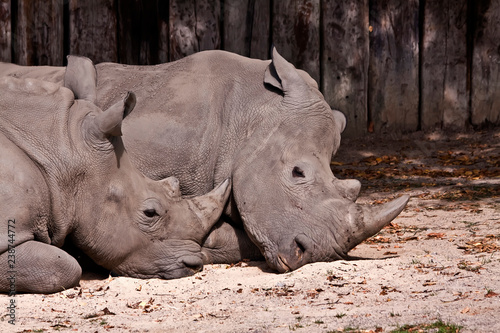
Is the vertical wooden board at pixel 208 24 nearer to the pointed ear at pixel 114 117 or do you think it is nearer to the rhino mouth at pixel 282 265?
the pointed ear at pixel 114 117

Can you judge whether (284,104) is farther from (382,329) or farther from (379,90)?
(379,90)

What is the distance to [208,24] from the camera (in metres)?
10.6

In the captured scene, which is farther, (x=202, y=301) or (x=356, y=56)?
(x=356, y=56)

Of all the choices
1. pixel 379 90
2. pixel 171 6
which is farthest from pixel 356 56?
pixel 171 6

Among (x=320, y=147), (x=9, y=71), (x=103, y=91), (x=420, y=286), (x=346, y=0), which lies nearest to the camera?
(x=420, y=286)

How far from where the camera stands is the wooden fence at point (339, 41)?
1027 centimetres

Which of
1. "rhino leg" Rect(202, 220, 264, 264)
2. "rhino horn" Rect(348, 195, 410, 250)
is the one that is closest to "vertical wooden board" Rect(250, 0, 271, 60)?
"rhino leg" Rect(202, 220, 264, 264)

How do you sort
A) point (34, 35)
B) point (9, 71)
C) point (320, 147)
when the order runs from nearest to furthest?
point (320, 147) → point (9, 71) → point (34, 35)

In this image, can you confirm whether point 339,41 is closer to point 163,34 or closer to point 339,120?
point 163,34

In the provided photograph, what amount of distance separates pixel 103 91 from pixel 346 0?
14.1 feet

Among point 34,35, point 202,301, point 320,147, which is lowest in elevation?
point 202,301

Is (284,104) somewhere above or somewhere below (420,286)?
above

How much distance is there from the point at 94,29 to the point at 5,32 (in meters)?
0.95

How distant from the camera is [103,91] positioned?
7.50 m
